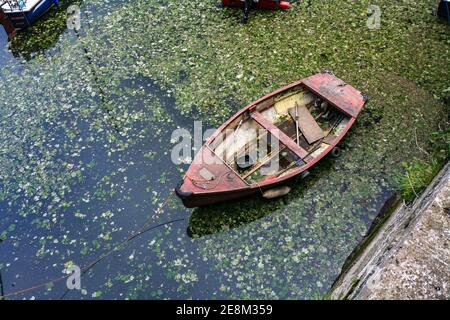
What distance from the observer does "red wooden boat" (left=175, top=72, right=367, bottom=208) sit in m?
9.78

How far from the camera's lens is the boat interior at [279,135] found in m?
10.6

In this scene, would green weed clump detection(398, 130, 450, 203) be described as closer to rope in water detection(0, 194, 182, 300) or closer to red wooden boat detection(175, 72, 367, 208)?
red wooden boat detection(175, 72, 367, 208)

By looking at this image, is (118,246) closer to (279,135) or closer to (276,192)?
(276,192)

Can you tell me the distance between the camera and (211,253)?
9.70 metres

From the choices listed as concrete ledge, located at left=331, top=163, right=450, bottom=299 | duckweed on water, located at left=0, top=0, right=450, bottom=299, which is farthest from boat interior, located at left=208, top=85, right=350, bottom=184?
concrete ledge, located at left=331, top=163, right=450, bottom=299

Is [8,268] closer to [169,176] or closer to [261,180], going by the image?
[169,176]

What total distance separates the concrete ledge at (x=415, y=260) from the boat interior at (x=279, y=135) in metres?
3.38

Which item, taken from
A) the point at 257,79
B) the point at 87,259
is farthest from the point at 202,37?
the point at 87,259

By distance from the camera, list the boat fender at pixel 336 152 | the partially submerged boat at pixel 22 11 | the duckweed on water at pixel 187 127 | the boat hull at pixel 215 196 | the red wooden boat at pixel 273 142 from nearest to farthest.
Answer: the boat hull at pixel 215 196 → the duckweed on water at pixel 187 127 → the red wooden boat at pixel 273 142 → the boat fender at pixel 336 152 → the partially submerged boat at pixel 22 11

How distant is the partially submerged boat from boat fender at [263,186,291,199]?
12045mm

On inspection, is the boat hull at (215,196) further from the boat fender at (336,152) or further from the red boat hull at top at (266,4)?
the red boat hull at top at (266,4)

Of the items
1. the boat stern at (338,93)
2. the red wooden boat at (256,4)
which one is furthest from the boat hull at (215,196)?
the red wooden boat at (256,4)

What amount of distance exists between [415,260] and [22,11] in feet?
51.6
